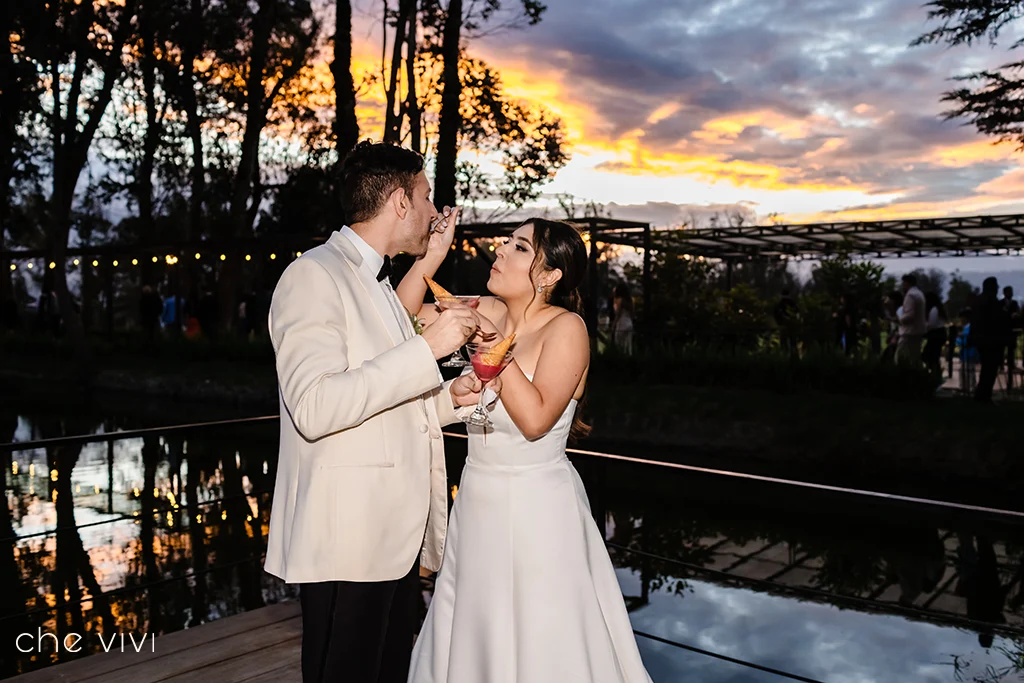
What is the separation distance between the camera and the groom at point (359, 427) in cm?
209

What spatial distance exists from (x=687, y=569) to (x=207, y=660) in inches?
194

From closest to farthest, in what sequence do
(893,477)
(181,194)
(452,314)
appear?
(452,314), (893,477), (181,194)

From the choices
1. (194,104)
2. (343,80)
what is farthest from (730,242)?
(194,104)

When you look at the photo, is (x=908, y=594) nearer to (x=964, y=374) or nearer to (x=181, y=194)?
(x=964, y=374)

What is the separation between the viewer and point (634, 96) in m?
17.7

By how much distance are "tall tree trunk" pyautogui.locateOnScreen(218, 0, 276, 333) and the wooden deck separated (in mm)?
17998

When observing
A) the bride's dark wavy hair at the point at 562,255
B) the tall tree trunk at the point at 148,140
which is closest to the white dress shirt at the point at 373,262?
the bride's dark wavy hair at the point at 562,255

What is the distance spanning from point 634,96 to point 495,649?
16.3 metres

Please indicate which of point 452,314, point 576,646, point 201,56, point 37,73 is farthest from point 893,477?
point 201,56

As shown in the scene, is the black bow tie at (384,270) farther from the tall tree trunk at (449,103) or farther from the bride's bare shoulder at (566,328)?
the tall tree trunk at (449,103)

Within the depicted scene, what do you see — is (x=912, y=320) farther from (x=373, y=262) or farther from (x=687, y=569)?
(x=373, y=262)

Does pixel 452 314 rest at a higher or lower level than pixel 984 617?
higher

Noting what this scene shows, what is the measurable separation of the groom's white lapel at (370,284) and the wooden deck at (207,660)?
5.88 feet

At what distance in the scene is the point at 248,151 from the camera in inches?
888
